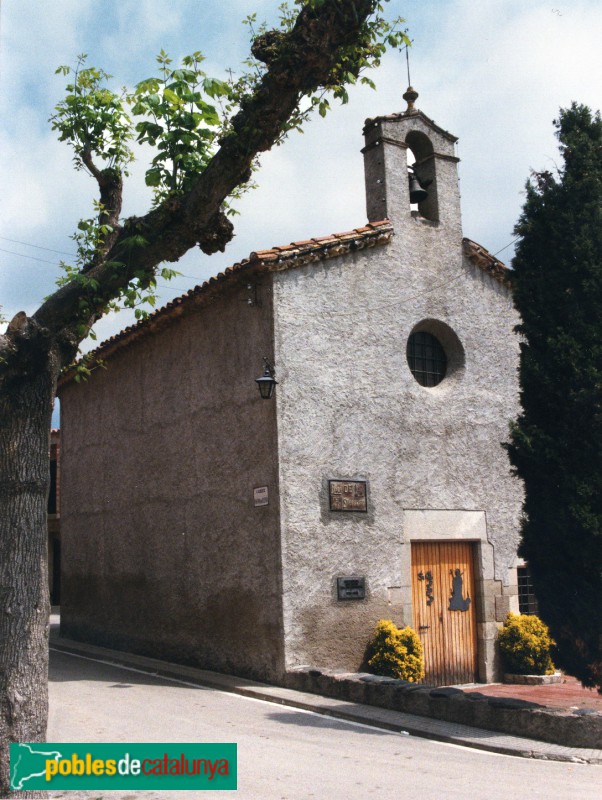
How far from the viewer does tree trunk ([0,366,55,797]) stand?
5.99m

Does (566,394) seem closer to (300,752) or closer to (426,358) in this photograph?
(426,358)

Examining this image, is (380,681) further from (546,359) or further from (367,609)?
(546,359)

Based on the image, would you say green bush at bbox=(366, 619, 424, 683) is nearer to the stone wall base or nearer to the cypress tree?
the stone wall base

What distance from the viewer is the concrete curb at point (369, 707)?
753cm

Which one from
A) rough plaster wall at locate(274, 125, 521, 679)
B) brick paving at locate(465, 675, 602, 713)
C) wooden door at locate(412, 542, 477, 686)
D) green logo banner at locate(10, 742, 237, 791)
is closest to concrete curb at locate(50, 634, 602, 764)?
rough plaster wall at locate(274, 125, 521, 679)

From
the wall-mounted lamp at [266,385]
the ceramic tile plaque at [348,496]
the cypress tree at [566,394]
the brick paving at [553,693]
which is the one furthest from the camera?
the ceramic tile plaque at [348,496]

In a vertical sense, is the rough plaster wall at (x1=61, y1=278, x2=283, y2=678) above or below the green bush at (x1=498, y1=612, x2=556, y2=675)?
above

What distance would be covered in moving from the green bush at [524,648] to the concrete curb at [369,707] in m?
3.51

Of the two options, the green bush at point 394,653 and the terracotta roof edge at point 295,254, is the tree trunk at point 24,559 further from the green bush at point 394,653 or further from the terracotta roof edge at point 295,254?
the green bush at point 394,653

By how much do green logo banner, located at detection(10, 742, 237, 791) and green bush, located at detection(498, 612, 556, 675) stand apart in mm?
6141

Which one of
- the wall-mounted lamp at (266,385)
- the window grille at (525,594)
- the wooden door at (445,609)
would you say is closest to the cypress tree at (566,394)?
the wooden door at (445,609)

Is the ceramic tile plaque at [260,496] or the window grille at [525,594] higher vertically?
the ceramic tile plaque at [260,496]

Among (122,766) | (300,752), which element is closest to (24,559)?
(122,766)

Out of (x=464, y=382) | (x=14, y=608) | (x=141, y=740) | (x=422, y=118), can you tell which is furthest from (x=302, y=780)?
(x=422, y=118)
